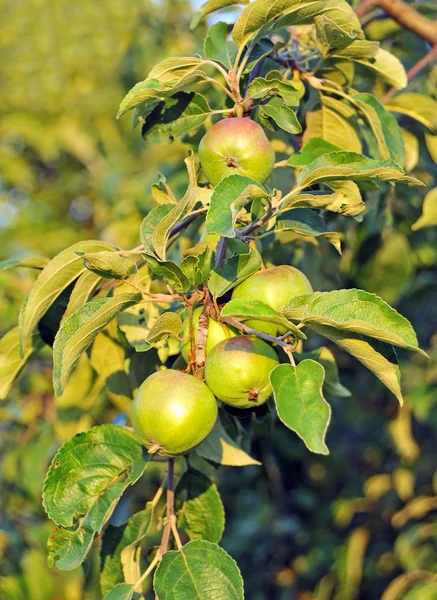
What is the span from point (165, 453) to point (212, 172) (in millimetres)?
382

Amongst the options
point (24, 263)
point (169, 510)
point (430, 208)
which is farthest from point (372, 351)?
point (430, 208)

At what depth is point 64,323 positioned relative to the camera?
0.88 metres

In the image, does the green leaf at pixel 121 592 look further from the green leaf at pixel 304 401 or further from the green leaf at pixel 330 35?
the green leaf at pixel 330 35

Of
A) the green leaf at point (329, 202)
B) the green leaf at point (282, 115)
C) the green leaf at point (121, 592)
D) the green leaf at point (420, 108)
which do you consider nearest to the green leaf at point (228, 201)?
the green leaf at point (329, 202)

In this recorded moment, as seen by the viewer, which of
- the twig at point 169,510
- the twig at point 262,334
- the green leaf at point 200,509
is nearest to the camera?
the twig at point 262,334

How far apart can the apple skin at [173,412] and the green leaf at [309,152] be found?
1.23ft

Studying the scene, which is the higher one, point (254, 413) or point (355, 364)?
point (254, 413)

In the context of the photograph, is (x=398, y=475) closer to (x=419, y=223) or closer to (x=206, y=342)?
(x=419, y=223)

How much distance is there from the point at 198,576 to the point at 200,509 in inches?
7.6

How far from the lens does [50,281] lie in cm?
102

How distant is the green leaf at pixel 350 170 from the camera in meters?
0.82

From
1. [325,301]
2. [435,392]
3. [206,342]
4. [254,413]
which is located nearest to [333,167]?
[325,301]

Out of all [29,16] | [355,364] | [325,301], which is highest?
[325,301]

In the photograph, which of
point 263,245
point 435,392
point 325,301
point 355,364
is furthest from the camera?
point 355,364
